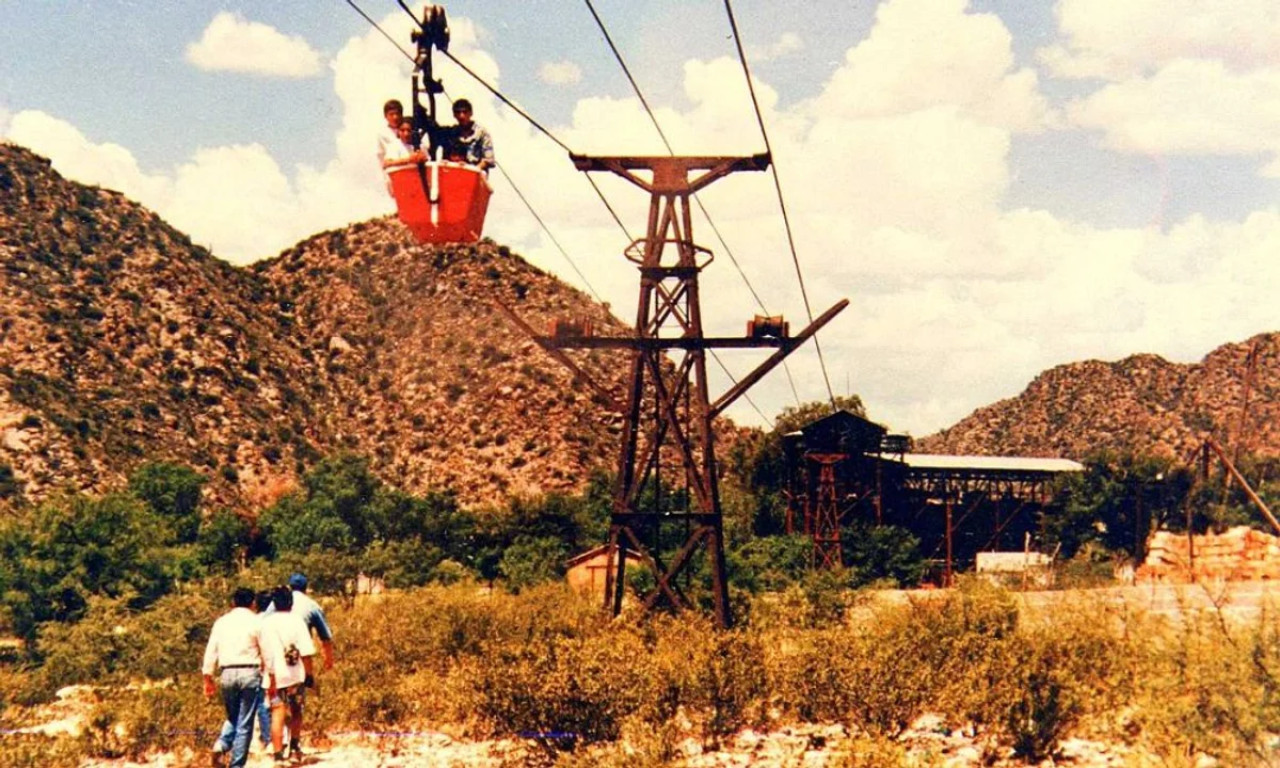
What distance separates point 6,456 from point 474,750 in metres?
47.9

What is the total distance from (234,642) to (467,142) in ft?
16.7

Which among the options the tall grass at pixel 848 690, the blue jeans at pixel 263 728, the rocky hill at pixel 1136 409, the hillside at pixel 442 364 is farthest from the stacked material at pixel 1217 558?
the rocky hill at pixel 1136 409

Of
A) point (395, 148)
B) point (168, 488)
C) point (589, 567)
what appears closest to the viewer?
point (395, 148)

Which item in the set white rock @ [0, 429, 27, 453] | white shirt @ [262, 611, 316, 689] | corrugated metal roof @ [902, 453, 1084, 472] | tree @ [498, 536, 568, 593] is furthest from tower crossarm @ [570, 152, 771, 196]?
white rock @ [0, 429, 27, 453]

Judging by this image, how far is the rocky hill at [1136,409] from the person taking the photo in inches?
3398

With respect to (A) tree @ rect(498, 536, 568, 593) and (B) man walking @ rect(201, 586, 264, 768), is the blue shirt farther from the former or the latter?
(A) tree @ rect(498, 536, 568, 593)

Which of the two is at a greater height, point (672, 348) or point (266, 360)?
point (266, 360)

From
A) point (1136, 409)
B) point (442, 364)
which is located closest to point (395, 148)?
point (442, 364)

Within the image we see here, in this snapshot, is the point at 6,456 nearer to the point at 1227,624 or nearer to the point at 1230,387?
the point at 1227,624

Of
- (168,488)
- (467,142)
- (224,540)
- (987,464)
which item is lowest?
(224,540)

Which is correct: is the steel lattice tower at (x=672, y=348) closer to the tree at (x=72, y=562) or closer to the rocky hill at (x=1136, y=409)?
the tree at (x=72, y=562)

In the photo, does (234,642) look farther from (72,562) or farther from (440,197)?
(72,562)

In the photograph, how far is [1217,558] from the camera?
37594 millimetres

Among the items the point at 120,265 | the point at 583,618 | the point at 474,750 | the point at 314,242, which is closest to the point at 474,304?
the point at 314,242
